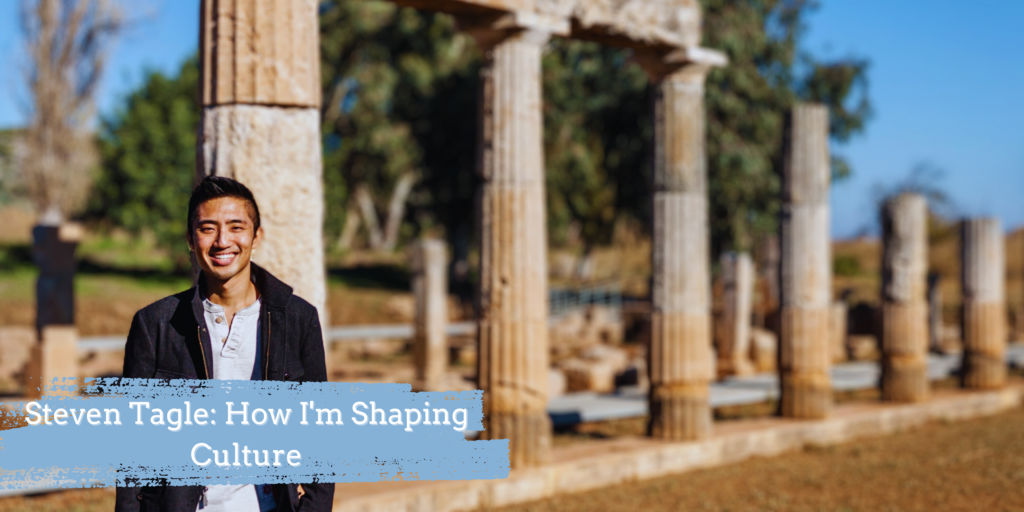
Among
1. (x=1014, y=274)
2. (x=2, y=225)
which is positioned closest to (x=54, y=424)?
(x=2, y=225)

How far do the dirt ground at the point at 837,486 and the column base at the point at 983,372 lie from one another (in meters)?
3.88

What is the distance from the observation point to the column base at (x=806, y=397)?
1098 centimetres

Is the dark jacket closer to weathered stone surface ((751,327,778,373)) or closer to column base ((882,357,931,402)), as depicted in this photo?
column base ((882,357,931,402))

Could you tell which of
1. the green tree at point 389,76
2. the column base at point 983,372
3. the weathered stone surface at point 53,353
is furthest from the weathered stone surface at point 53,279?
the green tree at point 389,76

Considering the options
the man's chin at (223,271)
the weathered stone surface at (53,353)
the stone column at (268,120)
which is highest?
the stone column at (268,120)

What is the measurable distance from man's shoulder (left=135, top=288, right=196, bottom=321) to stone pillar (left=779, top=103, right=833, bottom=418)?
30.7 feet

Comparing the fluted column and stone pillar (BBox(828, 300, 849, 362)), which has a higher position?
the fluted column

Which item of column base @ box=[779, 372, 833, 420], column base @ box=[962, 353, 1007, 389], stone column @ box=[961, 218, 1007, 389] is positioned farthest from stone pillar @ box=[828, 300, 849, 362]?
column base @ box=[779, 372, 833, 420]

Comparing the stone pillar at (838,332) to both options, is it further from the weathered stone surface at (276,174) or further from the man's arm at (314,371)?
the man's arm at (314,371)

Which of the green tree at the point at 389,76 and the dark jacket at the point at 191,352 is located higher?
the green tree at the point at 389,76

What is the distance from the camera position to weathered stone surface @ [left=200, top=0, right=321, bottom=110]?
16.9 feet

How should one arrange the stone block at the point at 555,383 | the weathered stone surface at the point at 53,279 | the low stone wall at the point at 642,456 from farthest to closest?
the stone block at the point at 555,383 → the weathered stone surface at the point at 53,279 → the low stone wall at the point at 642,456

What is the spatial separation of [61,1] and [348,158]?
12389mm

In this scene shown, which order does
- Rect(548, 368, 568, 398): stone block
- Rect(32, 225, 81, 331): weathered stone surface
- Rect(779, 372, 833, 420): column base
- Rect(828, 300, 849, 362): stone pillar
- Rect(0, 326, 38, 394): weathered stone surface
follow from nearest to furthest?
Rect(779, 372, 833, 420): column base < Rect(32, 225, 81, 331): weathered stone surface < Rect(548, 368, 568, 398): stone block < Rect(0, 326, 38, 394): weathered stone surface < Rect(828, 300, 849, 362): stone pillar
